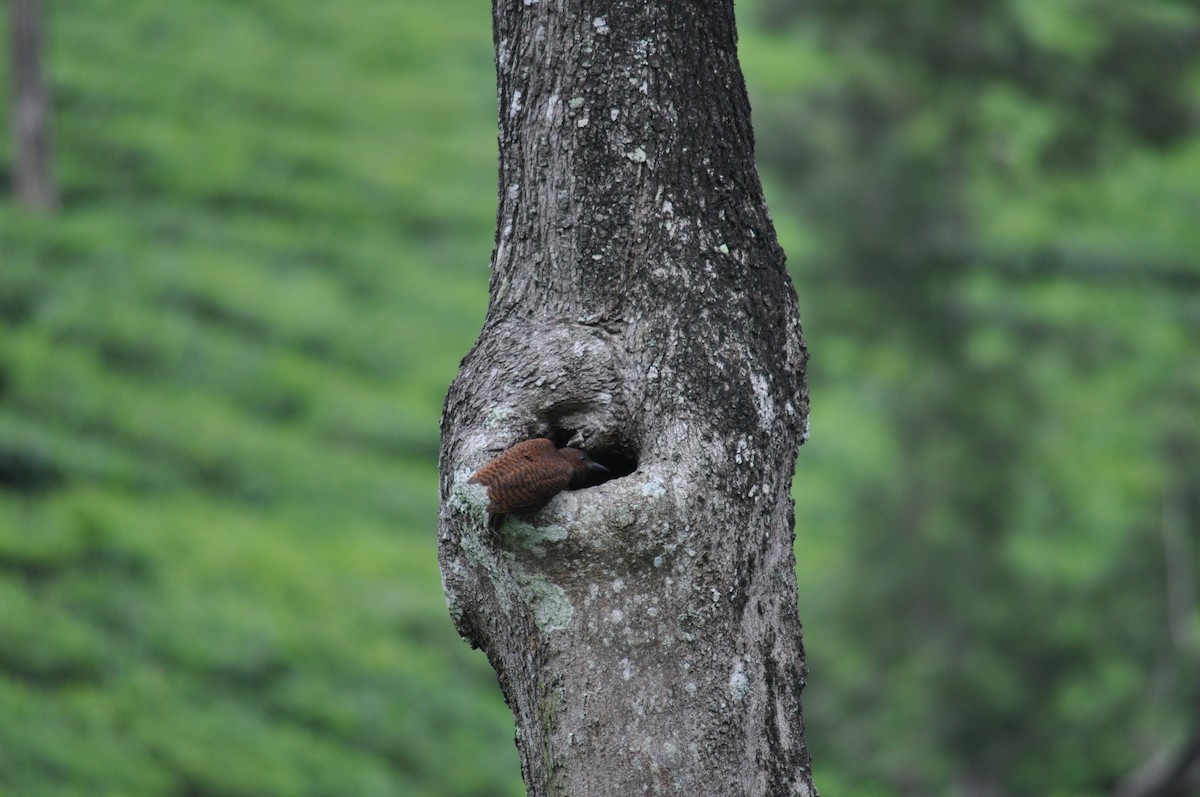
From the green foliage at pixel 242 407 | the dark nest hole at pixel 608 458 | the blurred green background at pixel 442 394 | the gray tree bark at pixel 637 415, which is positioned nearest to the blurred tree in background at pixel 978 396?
the blurred green background at pixel 442 394

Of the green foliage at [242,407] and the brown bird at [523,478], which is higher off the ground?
the green foliage at [242,407]

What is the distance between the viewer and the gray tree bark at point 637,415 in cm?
190

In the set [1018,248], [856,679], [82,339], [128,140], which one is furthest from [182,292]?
[1018,248]

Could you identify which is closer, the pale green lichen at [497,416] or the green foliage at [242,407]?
the pale green lichen at [497,416]

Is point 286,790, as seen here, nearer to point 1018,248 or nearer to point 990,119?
point 990,119

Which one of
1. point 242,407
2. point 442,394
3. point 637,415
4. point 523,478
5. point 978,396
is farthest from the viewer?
point 978,396

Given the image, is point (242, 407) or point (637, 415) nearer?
point (637, 415)

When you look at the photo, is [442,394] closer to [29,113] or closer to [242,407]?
[242,407]

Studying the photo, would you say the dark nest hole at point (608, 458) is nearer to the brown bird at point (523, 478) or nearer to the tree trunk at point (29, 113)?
the brown bird at point (523, 478)

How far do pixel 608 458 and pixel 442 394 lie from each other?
285 inches

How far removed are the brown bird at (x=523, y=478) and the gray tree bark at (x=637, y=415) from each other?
0.03 metres

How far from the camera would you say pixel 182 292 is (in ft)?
29.6

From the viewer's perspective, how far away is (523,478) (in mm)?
1851

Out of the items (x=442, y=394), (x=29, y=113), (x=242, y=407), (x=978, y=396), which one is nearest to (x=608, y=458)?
(x=242, y=407)
